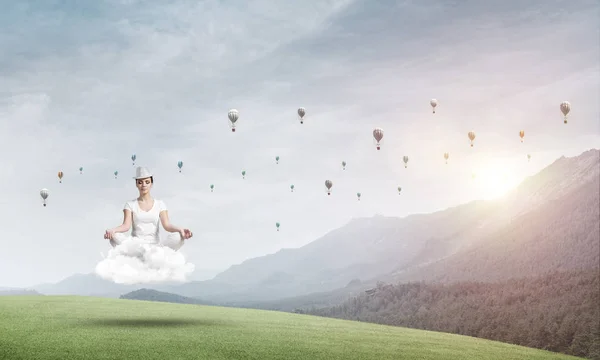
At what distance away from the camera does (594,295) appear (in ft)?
615

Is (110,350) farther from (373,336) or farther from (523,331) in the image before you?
(523,331)

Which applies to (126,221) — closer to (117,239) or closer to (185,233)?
(117,239)

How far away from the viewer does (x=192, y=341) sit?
81.6ft

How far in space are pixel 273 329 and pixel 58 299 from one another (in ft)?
71.2

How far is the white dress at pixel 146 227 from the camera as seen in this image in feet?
64.4

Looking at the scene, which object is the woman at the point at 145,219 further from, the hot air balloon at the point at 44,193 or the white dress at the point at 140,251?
the hot air balloon at the point at 44,193

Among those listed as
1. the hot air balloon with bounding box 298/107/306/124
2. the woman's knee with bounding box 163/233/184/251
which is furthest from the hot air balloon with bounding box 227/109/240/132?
the woman's knee with bounding box 163/233/184/251

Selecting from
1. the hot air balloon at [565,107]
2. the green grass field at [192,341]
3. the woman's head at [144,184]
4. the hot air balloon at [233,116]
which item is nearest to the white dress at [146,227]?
the woman's head at [144,184]

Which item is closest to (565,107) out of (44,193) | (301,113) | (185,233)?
(301,113)

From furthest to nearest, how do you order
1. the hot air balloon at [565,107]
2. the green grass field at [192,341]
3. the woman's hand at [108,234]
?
the hot air balloon at [565,107]
the green grass field at [192,341]
the woman's hand at [108,234]

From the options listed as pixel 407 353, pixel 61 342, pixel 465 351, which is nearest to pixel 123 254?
pixel 61 342

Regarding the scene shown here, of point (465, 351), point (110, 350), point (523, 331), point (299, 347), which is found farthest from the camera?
point (523, 331)

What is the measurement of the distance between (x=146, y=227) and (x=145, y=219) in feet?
0.94

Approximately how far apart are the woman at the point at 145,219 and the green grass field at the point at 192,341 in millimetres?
4399
